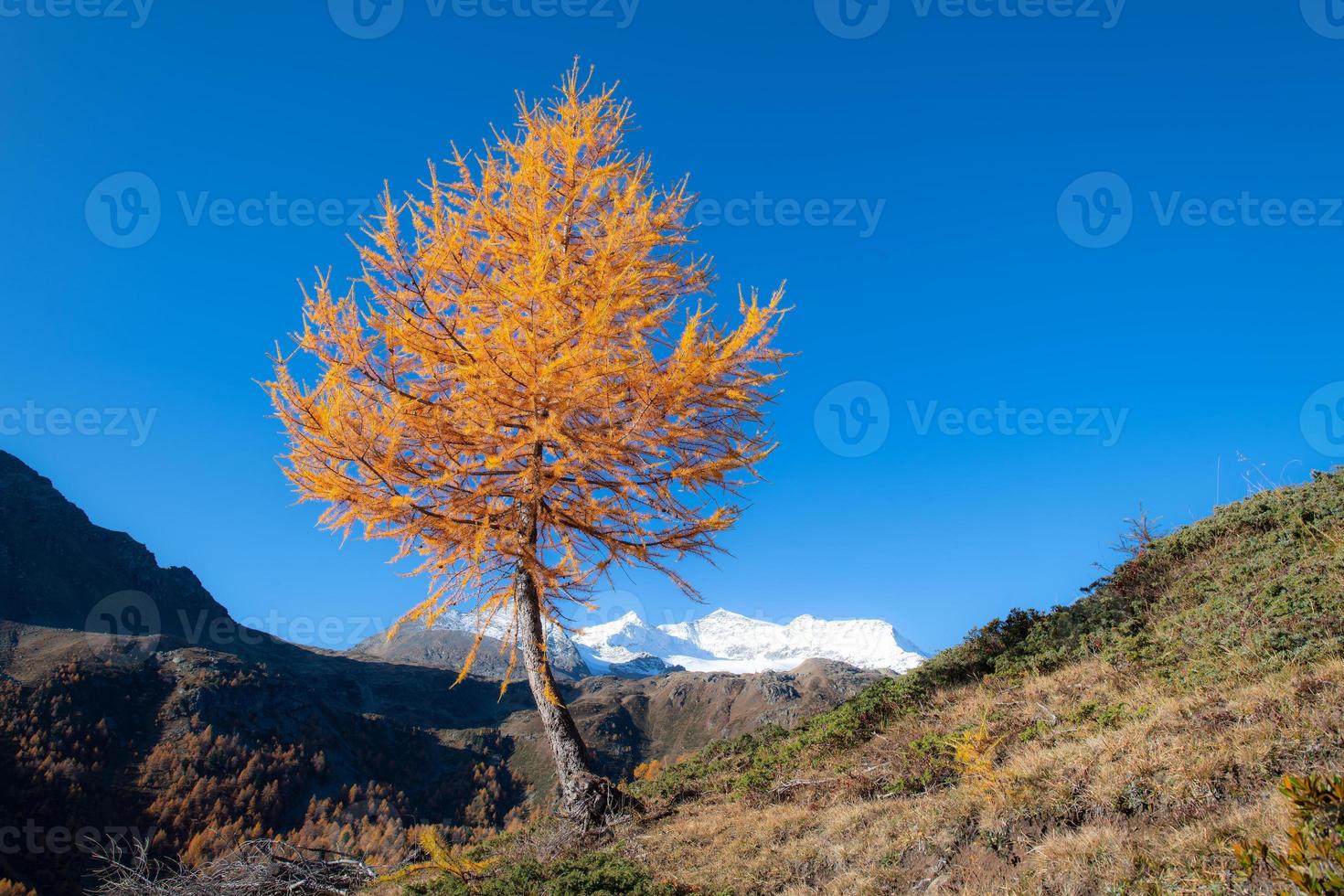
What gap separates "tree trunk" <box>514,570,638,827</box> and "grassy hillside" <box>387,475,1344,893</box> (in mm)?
402

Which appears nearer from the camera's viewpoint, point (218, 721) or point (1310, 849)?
point (1310, 849)

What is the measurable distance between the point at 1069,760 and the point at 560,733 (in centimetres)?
589

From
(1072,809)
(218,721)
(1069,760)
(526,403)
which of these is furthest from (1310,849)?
(218,721)

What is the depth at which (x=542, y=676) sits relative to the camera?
849 centimetres

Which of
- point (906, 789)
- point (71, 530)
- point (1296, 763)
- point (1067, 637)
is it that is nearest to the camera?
point (1296, 763)

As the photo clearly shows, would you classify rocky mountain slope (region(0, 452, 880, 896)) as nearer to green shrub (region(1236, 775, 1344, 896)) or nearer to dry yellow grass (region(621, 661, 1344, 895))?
dry yellow grass (region(621, 661, 1344, 895))

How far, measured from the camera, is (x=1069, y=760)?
4750 millimetres

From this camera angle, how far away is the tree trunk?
8031 millimetres

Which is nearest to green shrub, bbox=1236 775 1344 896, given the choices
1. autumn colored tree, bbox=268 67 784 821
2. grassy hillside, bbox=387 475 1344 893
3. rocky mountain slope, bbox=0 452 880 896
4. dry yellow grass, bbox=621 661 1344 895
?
grassy hillside, bbox=387 475 1344 893

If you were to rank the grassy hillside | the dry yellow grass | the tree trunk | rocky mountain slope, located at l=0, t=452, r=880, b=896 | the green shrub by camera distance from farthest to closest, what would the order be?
rocky mountain slope, located at l=0, t=452, r=880, b=896
the tree trunk
the grassy hillside
the dry yellow grass
the green shrub

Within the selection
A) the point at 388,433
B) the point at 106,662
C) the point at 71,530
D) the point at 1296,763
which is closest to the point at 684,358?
the point at 388,433

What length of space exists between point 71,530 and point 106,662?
8301cm

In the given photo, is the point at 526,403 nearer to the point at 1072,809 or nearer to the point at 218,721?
the point at 1072,809

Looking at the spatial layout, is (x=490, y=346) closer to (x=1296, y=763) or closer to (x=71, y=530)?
(x=1296, y=763)
